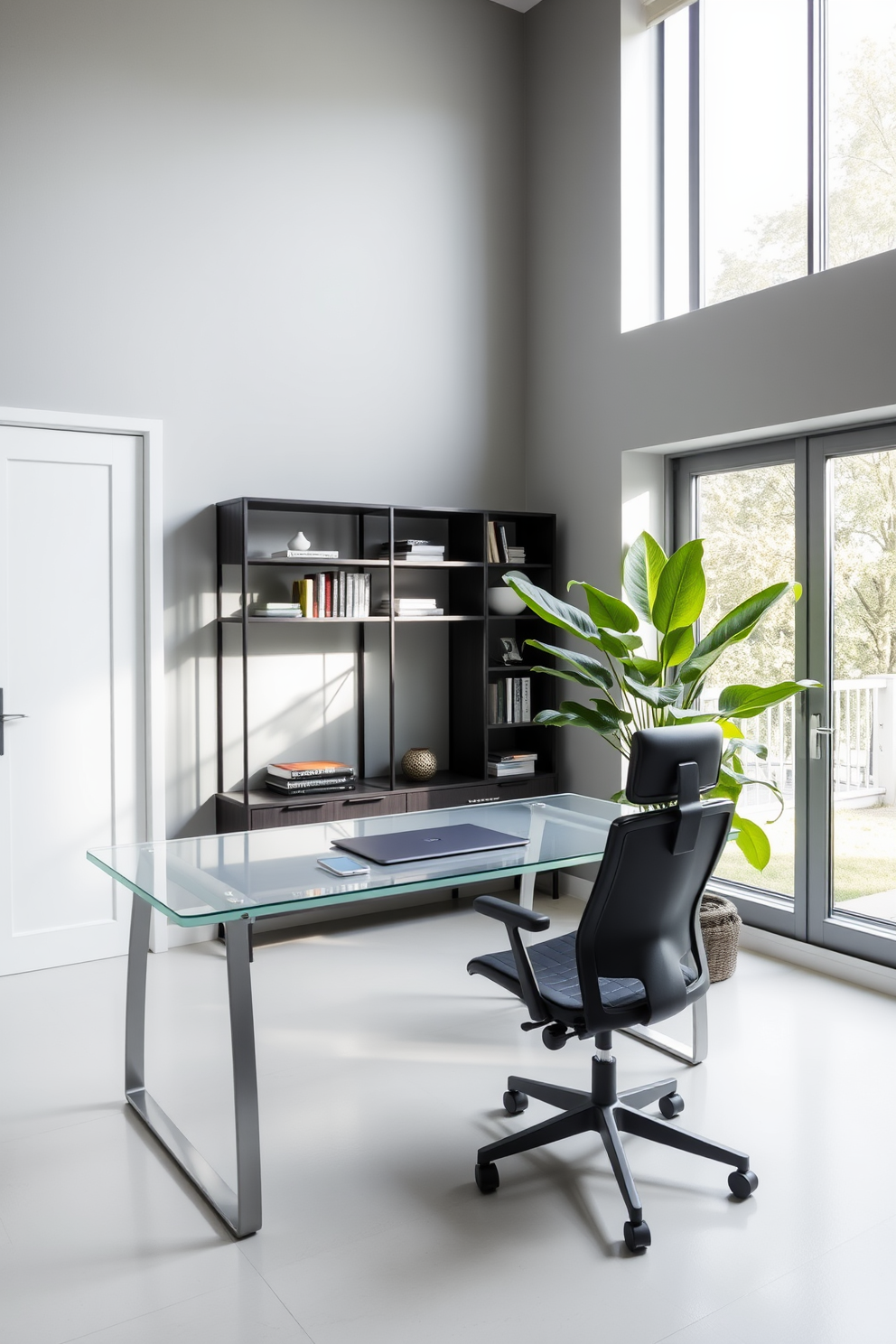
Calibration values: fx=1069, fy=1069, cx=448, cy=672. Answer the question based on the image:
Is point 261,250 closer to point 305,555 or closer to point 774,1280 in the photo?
Result: point 305,555

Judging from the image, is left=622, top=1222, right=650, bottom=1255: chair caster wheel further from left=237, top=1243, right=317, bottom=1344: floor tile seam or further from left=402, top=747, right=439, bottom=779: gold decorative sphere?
left=402, top=747, right=439, bottom=779: gold decorative sphere

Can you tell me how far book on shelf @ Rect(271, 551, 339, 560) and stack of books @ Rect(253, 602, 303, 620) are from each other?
8.1 inches

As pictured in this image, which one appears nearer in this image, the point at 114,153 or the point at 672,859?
the point at 672,859

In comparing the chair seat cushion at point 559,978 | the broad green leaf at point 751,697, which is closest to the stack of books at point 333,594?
the broad green leaf at point 751,697

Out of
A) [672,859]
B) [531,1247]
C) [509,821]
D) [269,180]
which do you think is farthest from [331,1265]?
[269,180]

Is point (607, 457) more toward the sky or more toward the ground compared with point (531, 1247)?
more toward the sky

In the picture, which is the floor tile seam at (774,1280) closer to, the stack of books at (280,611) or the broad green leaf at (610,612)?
the broad green leaf at (610,612)

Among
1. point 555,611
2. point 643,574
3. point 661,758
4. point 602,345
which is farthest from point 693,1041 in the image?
point 602,345

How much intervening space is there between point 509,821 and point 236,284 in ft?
9.42

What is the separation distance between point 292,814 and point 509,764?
1.22 metres

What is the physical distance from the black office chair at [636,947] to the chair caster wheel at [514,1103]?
24 cm

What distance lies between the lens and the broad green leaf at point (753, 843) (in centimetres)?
406

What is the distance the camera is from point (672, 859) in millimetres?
2518

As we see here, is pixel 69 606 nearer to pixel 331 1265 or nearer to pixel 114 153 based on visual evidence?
pixel 114 153
